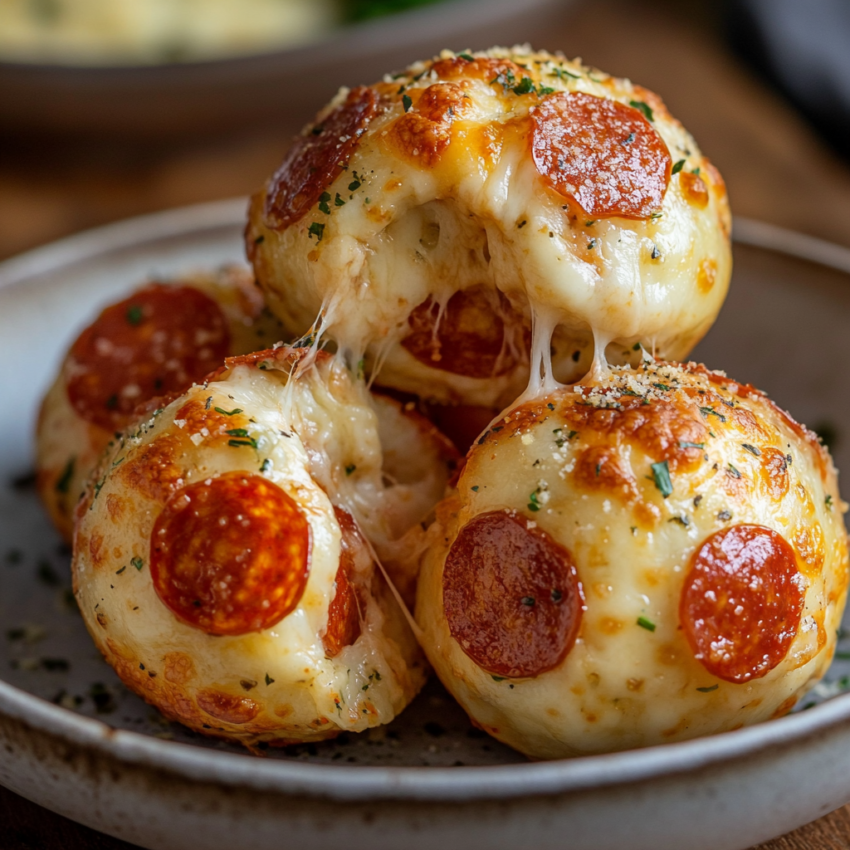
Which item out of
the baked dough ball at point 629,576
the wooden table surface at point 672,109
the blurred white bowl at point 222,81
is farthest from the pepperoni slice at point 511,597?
the blurred white bowl at point 222,81

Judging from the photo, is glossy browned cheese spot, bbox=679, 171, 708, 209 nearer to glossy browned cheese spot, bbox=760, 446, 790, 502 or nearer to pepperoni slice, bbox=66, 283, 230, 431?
glossy browned cheese spot, bbox=760, 446, 790, 502

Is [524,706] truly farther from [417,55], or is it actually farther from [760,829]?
[417,55]

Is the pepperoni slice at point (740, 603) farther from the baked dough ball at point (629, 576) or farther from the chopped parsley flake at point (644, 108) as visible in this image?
the chopped parsley flake at point (644, 108)

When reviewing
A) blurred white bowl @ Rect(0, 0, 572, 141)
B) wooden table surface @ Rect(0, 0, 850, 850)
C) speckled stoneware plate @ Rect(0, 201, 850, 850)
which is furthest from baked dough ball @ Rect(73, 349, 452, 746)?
blurred white bowl @ Rect(0, 0, 572, 141)

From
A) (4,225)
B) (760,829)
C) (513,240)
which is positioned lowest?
(4,225)

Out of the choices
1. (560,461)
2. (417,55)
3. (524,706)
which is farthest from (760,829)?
(417,55)
